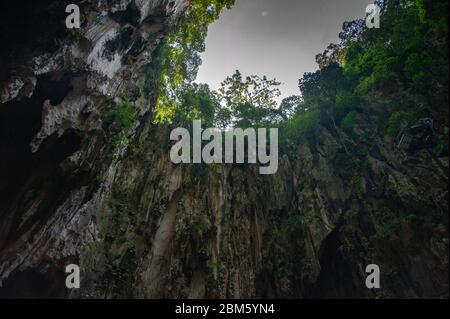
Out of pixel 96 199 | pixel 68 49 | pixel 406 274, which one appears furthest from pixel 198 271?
pixel 68 49

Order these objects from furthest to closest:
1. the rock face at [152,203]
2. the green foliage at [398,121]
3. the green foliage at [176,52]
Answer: the green foliage at [176,52] < the green foliage at [398,121] < the rock face at [152,203]

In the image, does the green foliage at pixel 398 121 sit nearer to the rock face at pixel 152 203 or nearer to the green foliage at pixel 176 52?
the rock face at pixel 152 203

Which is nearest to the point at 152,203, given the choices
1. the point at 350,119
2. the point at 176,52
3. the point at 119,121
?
the point at 119,121

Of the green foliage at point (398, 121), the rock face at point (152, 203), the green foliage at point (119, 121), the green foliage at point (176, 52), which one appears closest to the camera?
the rock face at point (152, 203)

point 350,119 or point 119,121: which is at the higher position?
point 350,119

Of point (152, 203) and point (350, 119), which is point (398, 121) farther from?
point (152, 203)

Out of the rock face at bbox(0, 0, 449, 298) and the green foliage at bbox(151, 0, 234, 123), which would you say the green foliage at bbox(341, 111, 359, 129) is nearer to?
the rock face at bbox(0, 0, 449, 298)

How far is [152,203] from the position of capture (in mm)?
16141

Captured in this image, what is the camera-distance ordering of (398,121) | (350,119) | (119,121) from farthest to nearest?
(350,119) < (398,121) < (119,121)

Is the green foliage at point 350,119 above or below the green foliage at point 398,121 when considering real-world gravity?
above

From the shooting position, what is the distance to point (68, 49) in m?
10.0

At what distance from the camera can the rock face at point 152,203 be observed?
10.1 metres

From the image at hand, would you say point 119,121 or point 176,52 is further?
point 176,52

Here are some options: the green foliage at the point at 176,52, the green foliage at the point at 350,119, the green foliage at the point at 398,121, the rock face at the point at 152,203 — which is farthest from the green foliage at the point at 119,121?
the green foliage at the point at 398,121
